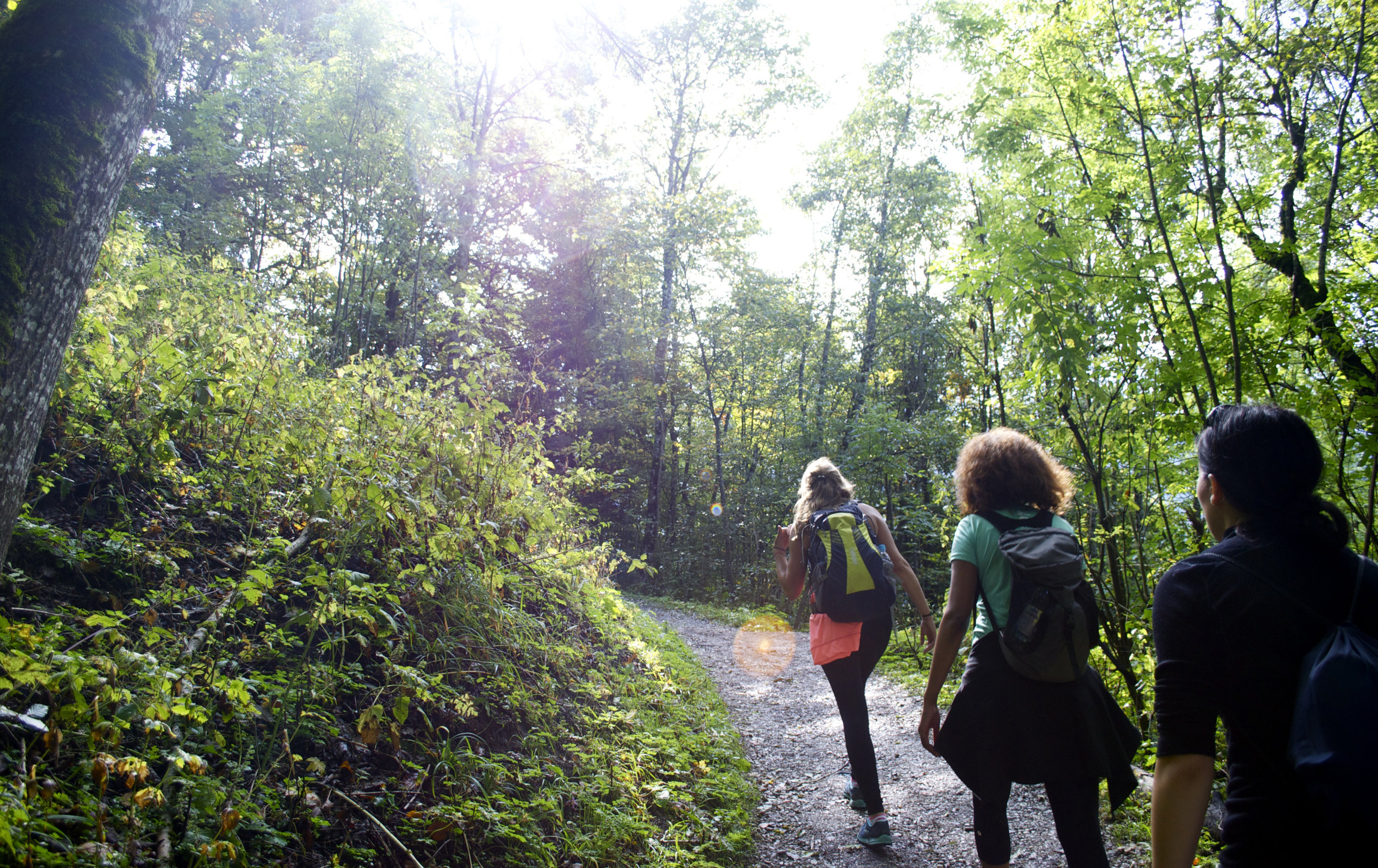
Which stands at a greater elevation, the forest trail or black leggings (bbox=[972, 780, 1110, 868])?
black leggings (bbox=[972, 780, 1110, 868])

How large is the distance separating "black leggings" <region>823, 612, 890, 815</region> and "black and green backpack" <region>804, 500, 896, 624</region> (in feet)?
0.54

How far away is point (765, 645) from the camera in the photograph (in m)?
10.7

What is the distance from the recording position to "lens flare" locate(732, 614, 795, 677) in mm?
8984

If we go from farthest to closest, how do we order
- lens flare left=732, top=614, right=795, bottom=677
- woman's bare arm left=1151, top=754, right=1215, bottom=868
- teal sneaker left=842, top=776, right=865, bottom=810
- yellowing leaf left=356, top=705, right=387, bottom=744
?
lens flare left=732, top=614, right=795, bottom=677, teal sneaker left=842, top=776, right=865, bottom=810, yellowing leaf left=356, top=705, right=387, bottom=744, woman's bare arm left=1151, top=754, right=1215, bottom=868

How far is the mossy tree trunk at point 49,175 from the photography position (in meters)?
2.01

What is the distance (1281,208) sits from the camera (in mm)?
4109

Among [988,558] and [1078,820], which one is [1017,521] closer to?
[988,558]

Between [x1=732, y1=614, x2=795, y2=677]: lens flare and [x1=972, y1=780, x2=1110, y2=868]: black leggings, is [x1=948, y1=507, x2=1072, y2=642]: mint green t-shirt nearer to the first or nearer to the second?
[x1=972, y1=780, x2=1110, y2=868]: black leggings

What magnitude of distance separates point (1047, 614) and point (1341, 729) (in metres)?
1.18

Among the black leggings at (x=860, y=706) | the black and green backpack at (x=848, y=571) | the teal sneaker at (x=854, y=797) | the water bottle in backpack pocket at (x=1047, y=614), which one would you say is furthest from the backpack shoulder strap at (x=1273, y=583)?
the teal sneaker at (x=854, y=797)

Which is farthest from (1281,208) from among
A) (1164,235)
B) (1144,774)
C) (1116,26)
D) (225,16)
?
(225,16)

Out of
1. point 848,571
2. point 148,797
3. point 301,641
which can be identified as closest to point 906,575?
point 848,571

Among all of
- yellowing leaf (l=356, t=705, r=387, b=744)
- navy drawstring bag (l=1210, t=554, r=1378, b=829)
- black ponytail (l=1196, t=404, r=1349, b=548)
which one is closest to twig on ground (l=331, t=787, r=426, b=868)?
yellowing leaf (l=356, t=705, r=387, b=744)

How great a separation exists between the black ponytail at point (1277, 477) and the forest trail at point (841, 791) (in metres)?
3.04
